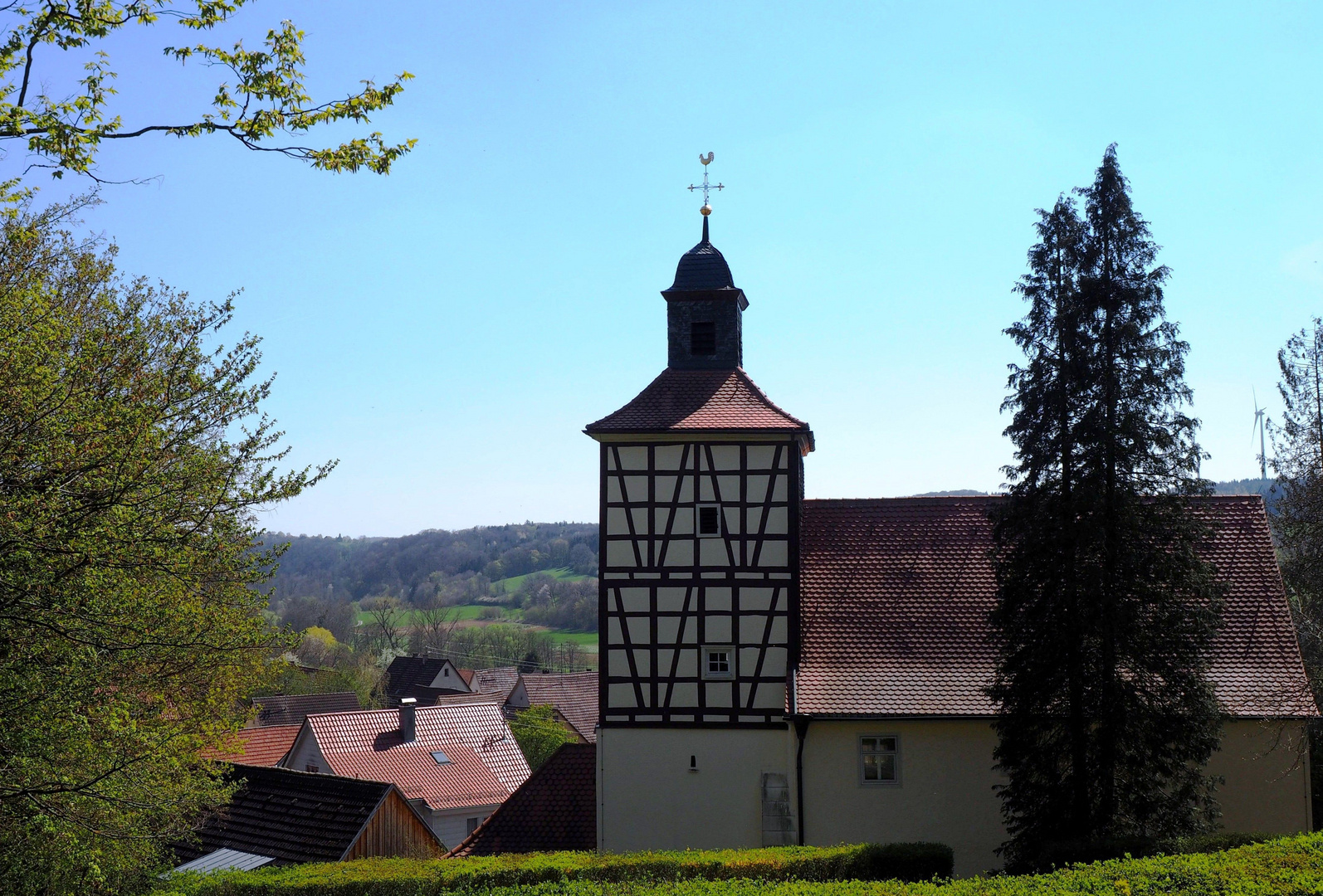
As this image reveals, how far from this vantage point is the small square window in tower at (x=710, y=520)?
19.2 meters

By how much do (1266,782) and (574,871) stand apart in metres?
10.7

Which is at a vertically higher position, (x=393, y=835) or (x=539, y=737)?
(x=393, y=835)

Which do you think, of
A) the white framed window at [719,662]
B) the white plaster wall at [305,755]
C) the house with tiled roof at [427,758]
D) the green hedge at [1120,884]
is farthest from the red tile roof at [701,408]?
the white plaster wall at [305,755]

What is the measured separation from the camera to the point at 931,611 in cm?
1931

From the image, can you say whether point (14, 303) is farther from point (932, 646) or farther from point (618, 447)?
point (932, 646)

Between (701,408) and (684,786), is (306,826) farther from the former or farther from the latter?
(701,408)

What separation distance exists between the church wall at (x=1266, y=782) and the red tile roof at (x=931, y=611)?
1.63 feet

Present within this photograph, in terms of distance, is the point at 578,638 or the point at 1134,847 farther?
the point at 578,638

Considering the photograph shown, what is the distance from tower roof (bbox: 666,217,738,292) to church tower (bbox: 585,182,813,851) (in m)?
2.45

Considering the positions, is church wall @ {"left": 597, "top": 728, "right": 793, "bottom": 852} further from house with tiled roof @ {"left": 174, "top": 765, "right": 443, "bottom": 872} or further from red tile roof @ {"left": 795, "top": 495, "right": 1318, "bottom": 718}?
house with tiled roof @ {"left": 174, "top": 765, "right": 443, "bottom": 872}

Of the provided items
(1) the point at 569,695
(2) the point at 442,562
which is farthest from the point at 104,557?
(2) the point at 442,562

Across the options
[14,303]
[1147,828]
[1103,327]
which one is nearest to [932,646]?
[1147,828]

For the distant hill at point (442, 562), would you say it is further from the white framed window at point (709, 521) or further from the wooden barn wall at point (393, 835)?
the white framed window at point (709, 521)

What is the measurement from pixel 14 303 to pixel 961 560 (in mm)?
15930
